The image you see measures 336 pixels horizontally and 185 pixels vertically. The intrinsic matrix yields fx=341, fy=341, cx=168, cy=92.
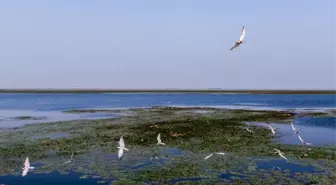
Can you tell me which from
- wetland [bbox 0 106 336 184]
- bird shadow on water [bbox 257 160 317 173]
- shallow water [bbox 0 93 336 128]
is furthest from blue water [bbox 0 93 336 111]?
bird shadow on water [bbox 257 160 317 173]

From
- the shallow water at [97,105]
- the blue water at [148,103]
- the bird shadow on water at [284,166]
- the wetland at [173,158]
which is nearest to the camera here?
the wetland at [173,158]

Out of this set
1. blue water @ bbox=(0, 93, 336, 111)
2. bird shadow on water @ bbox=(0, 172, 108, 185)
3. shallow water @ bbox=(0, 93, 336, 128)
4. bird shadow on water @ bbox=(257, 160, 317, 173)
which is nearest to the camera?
bird shadow on water @ bbox=(0, 172, 108, 185)

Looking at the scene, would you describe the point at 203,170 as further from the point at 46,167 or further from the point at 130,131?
the point at 130,131

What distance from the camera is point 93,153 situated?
22.0 metres

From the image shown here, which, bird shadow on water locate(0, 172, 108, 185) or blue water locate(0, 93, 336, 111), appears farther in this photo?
blue water locate(0, 93, 336, 111)

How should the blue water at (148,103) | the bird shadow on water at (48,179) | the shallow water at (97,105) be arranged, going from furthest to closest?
Answer: the blue water at (148,103) → the shallow water at (97,105) → the bird shadow on water at (48,179)

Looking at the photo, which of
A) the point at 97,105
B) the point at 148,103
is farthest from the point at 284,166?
the point at 148,103

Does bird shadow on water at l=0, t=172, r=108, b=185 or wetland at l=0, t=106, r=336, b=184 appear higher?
wetland at l=0, t=106, r=336, b=184

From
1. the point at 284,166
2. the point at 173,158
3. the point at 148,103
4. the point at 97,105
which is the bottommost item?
the point at 97,105

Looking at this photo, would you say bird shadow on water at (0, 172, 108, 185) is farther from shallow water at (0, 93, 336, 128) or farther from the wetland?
shallow water at (0, 93, 336, 128)

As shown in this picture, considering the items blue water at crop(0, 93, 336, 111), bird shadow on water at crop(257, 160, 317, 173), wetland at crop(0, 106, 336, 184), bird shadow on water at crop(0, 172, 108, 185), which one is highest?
bird shadow on water at crop(257, 160, 317, 173)

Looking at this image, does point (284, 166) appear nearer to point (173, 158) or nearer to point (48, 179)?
point (173, 158)

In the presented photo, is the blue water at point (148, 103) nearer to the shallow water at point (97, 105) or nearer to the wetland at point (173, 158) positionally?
the shallow water at point (97, 105)

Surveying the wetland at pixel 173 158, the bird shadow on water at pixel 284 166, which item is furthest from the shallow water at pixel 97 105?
the bird shadow on water at pixel 284 166
